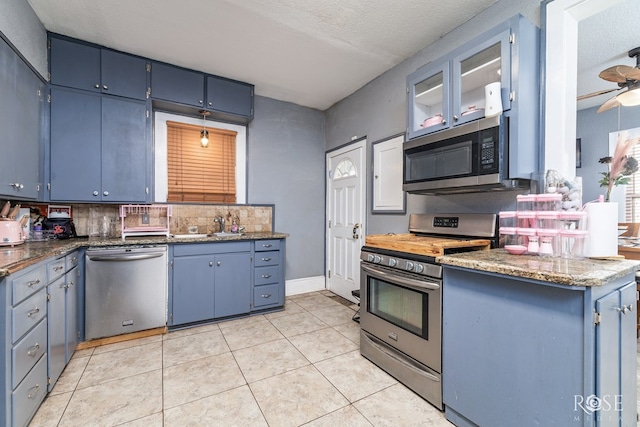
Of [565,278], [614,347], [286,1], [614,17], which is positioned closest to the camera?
[565,278]

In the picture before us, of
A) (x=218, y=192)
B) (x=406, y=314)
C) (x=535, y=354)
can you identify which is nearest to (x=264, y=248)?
(x=218, y=192)

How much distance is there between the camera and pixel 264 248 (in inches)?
127

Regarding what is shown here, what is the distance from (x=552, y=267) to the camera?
123 cm

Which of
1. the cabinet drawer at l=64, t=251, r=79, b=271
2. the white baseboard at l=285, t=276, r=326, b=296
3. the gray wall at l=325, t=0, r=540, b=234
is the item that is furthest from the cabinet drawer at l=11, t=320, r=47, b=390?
the gray wall at l=325, t=0, r=540, b=234

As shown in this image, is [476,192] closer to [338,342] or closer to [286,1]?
[338,342]

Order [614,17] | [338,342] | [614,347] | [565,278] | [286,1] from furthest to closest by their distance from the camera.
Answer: [338,342] < [614,17] < [286,1] < [614,347] < [565,278]

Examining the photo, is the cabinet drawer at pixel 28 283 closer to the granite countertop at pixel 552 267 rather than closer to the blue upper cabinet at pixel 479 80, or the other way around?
the granite countertop at pixel 552 267

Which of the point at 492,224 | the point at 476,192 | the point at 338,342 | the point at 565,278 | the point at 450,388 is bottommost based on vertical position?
the point at 338,342

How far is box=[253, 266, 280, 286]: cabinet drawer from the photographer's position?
126 inches

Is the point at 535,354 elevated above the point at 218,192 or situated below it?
below

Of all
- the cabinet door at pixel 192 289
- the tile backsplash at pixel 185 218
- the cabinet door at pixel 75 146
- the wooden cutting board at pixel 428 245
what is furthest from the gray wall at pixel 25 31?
the wooden cutting board at pixel 428 245

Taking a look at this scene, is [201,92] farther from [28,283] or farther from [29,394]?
[29,394]

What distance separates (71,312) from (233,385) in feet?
4.91

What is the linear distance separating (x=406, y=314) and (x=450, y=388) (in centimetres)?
46
